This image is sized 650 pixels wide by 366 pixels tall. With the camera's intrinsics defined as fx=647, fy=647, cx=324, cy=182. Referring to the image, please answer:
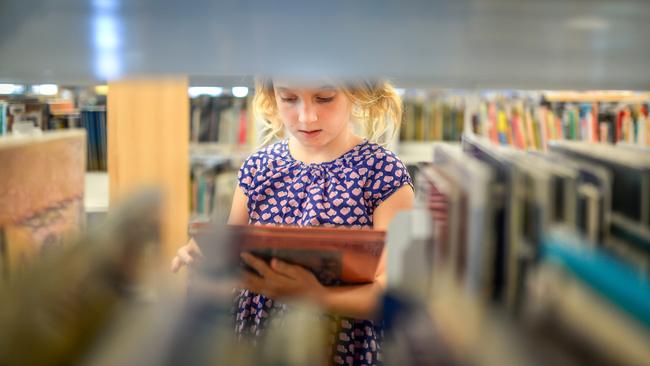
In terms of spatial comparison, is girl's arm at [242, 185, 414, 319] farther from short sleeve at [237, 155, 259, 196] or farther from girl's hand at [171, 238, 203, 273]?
short sleeve at [237, 155, 259, 196]

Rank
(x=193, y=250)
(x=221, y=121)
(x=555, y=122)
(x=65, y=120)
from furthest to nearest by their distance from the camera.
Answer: (x=555, y=122) → (x=221, y=121) → (x=65, y=120) → (x=193, y=250)

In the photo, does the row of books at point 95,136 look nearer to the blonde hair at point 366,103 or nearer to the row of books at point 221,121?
the blonde hair at point 366,103

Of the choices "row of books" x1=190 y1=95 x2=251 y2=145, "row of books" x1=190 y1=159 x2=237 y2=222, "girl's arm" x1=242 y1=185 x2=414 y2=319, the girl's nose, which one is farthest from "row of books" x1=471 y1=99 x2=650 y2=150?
"girl's arm" x1=242 y1=185 x2=414 y2=319

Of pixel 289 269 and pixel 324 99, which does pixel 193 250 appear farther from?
pixel 324 99

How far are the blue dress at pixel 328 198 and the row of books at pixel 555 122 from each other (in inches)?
118

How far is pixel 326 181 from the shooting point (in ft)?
4.79

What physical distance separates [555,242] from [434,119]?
4175 mm

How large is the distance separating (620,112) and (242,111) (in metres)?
2.92

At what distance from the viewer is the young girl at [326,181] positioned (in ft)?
4.48

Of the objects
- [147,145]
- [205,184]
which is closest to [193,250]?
[147,145]

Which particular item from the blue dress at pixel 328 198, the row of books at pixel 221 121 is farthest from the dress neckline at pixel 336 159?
the row of books at pixel 221 121

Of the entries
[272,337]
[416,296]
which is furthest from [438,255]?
[272,337]

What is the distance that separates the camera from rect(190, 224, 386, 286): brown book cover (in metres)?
0.81

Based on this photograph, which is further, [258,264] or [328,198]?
[328,198]
